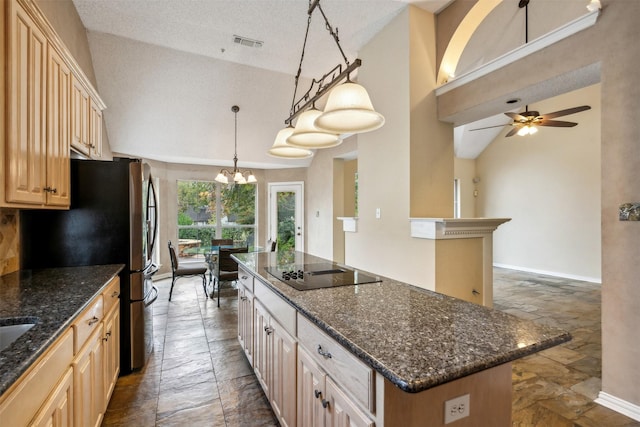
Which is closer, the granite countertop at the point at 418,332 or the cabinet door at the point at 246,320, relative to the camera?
the granite countertop at the point at 418,332

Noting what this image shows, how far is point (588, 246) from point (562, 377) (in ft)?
15.6

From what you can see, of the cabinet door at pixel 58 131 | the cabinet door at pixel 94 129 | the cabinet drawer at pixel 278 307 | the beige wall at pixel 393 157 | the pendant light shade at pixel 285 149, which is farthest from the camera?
the beige wall at pixel 393 157

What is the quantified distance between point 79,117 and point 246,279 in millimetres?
1908

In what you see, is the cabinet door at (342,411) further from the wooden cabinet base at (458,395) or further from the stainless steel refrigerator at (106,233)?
the stainless steel refrigerator at (106,233)

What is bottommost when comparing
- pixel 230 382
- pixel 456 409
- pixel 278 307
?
pixel 230 382

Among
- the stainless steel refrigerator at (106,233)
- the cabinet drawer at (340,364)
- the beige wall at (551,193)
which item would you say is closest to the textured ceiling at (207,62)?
the stainless steel refrigerator at (106,233)

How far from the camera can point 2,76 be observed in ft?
4.88

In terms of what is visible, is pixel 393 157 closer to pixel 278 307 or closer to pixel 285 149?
pixel 285 149

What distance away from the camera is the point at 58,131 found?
2.11m

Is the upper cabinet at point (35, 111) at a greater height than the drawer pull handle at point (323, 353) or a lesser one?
greater

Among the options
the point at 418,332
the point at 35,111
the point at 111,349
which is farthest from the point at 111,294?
the point at 418,332

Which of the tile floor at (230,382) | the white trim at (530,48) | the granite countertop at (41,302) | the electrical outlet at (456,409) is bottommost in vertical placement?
the tile floor at (230,382)

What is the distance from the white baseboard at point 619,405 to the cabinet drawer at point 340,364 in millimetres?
2241

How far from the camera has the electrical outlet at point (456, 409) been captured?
1010 mm
